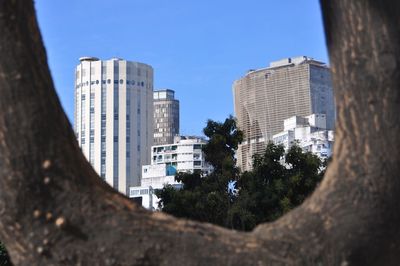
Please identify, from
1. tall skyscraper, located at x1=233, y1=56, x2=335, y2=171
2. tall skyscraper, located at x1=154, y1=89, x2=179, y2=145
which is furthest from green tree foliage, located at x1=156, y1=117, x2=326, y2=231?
tall skyscraper, located at x1=154, y1=89, x2=179, y2=145

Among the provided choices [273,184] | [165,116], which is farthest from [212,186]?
[165,116]

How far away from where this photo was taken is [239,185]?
15.9 m

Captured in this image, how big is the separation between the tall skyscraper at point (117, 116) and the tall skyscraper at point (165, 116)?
15.9 metres

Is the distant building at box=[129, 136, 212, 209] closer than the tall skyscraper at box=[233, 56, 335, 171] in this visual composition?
Yes

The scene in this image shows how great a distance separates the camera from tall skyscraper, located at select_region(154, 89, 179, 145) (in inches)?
5364

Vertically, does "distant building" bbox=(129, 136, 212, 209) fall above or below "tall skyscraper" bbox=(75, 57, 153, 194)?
below

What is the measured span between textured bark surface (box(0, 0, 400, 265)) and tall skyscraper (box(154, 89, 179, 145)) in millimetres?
131988

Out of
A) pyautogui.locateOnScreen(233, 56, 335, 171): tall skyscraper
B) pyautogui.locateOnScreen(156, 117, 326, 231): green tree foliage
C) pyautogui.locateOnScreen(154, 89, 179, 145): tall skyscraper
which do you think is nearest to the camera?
pyautogui.locateOnScreen(156, 117, 326, 231): green tree foliage

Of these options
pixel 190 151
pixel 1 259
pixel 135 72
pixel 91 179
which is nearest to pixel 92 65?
pixel 135 72

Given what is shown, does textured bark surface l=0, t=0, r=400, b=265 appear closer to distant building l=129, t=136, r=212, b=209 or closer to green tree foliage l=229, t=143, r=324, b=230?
green tree foliage l=229, t=143, r=324, b=230

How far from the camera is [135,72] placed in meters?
114

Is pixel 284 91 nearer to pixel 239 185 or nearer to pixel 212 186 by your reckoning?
pixel 239 185

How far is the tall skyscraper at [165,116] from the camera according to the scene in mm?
136250

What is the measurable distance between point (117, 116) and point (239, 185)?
101594 millimetres
